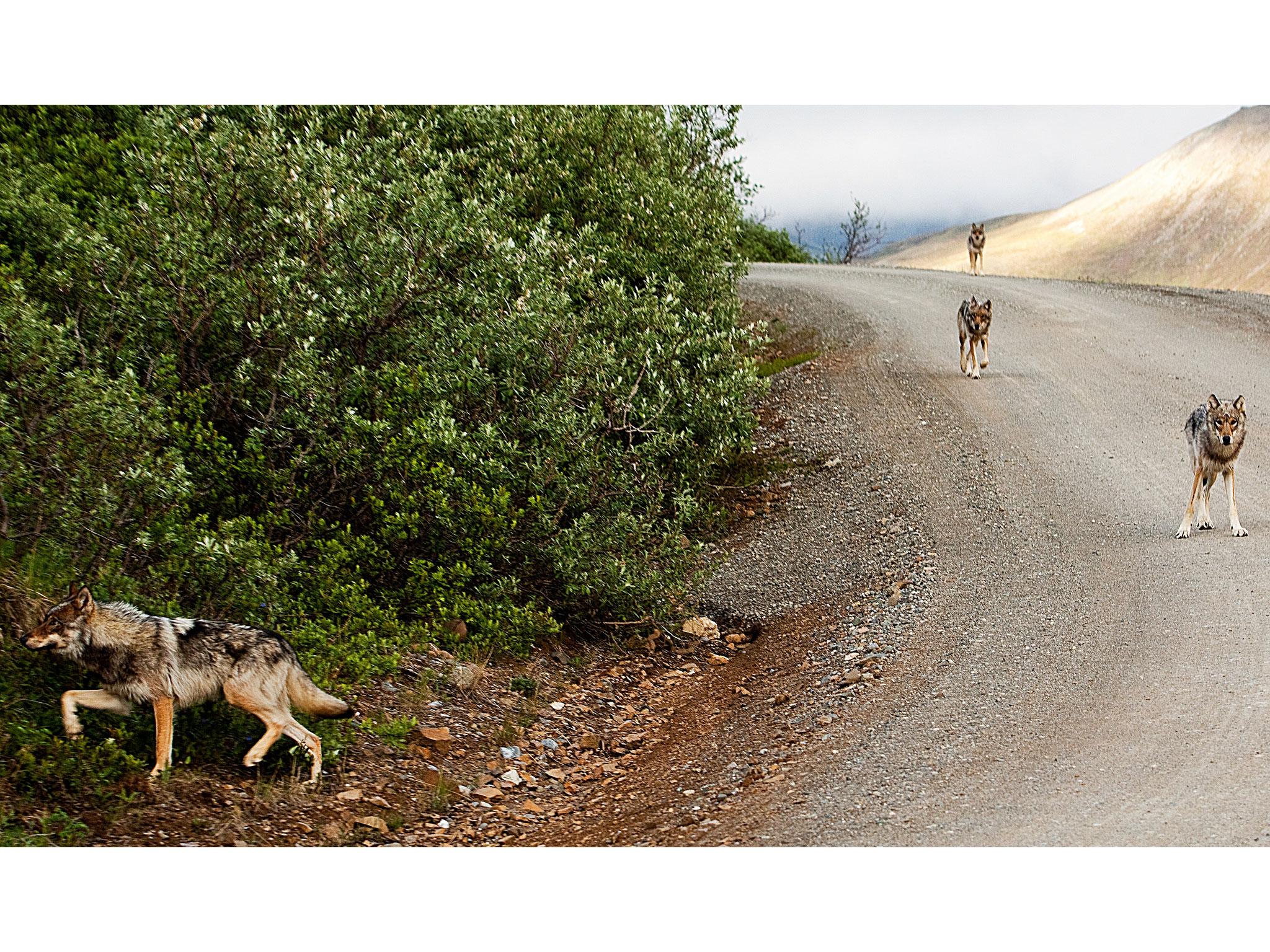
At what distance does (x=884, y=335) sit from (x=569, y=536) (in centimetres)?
1115

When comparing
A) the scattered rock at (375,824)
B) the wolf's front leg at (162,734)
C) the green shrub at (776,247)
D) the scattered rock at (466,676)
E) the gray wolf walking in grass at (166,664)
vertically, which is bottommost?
the scattered rock at (375,824)

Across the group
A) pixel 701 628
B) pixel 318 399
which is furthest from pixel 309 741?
pixel 701 628

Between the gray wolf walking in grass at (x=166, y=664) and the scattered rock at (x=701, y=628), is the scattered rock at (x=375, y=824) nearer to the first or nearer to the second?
the gray wolf walking in grass at (x=166, y=664)

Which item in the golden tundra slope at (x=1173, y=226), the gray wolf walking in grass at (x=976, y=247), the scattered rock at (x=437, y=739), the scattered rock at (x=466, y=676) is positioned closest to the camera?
the scattered rock at (x=437, y=739)

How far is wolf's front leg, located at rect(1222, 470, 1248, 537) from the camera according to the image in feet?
31.5

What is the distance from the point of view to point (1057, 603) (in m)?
9.07

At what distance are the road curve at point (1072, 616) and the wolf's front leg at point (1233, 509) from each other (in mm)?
142

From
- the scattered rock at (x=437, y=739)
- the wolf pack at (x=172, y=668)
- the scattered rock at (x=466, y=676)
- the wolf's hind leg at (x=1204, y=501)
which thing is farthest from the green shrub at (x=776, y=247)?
the wolf pack at (x=172, y=668)

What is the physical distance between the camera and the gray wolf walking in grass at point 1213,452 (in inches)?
376

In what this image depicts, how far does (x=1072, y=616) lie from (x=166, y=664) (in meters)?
6.85

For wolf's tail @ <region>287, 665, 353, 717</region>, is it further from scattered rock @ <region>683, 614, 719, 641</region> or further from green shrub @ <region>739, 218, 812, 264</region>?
green shrub @ <region>739, 218, 812, 264</region>

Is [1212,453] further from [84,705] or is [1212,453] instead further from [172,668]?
[84,705]

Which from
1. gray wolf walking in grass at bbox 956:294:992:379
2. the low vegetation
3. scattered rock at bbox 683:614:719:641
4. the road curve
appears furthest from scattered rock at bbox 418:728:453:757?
gray wolf walking in grass at bbox 956:294:992:379

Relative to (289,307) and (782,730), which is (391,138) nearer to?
(289,307)
